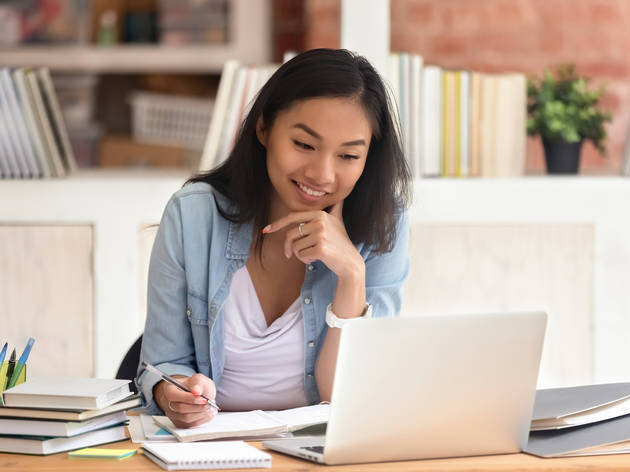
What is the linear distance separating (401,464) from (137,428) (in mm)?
406

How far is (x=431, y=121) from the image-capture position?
2.53 meters

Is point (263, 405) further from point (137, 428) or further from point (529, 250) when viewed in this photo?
point (529, 250)

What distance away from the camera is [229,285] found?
5.33 feet

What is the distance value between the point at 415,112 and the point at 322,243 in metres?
1.08

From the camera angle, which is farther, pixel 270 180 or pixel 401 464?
pixel 270 180

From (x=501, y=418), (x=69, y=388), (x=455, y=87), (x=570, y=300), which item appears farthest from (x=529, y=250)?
(x=69, y=388)

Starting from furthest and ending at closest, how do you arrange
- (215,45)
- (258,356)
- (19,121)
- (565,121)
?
1. (215,45)
2. (565,121)
3. (19,121)
4. (258,356)

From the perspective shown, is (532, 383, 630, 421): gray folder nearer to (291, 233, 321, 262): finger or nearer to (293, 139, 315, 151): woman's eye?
(291, 233, 321, 262): finger

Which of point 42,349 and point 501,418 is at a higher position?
point 501,418

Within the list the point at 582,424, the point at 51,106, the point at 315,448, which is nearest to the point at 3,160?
the point at 51,106

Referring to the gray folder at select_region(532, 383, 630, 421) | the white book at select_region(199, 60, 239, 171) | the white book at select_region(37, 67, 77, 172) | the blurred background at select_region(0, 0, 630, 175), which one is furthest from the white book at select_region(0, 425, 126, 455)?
the blurred background at select_region(0, 0, 630, 175)

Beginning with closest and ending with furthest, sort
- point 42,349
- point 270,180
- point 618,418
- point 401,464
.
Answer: point 401,464, point 618,418, point 270,180, point 42,349

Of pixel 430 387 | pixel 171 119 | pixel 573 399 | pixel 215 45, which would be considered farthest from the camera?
pixel 171 119

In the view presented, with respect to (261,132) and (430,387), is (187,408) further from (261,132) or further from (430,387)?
(261,132)
